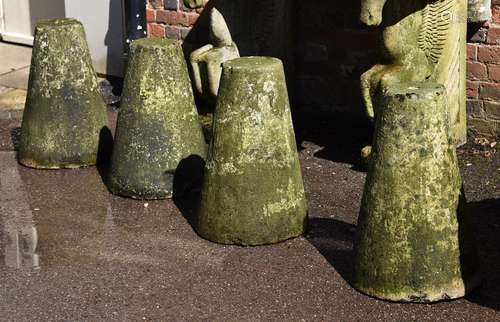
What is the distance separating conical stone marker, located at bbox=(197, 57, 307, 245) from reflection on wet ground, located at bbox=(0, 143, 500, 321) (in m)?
0.11

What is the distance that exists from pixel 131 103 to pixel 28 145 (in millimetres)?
1014

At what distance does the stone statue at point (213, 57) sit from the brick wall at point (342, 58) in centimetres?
71

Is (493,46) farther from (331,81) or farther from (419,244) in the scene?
(419,244)

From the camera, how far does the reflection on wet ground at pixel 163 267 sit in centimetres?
505

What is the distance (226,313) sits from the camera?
5.04 m

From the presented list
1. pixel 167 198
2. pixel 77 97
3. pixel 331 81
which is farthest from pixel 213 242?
pixel 331 81

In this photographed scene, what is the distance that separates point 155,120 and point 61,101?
2.90 ft

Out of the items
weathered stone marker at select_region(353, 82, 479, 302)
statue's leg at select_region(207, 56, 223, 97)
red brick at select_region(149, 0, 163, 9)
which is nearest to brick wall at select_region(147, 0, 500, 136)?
red brick at select_region(149, 0, 163, 9)

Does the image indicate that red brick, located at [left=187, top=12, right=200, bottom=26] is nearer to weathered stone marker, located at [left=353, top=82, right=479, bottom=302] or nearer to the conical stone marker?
the conical stone marker

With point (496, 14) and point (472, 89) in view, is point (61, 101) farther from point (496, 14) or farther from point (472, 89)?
point (496, 14)

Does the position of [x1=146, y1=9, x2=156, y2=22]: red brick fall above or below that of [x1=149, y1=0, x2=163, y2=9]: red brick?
below

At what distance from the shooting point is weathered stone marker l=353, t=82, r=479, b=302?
4.98 meters

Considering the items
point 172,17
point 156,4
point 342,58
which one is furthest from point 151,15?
point 342,58

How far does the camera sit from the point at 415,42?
6.61m
